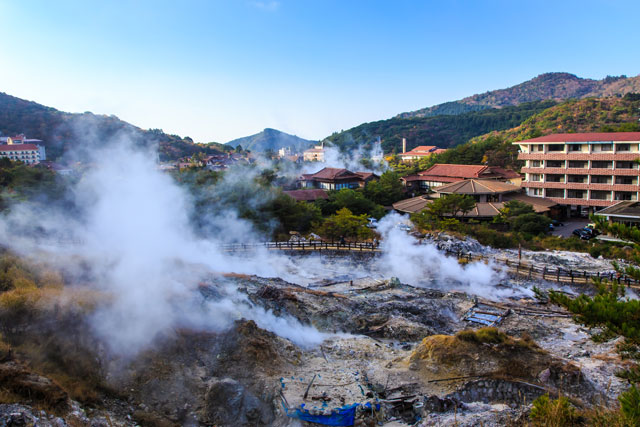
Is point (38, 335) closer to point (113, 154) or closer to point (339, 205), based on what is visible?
point (113, 154)

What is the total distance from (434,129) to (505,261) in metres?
89.4

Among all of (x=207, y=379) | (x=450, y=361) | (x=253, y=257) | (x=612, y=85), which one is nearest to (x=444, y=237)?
(x=253, y=257)

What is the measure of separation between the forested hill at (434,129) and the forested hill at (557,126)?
27.4 m

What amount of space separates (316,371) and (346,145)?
7877 cm

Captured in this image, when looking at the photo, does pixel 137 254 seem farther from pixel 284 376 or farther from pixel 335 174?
pixel 335 174

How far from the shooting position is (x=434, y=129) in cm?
10281

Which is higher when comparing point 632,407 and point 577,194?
point 577,194

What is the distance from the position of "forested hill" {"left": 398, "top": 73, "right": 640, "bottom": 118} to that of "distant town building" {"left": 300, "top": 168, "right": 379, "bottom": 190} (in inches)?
5241

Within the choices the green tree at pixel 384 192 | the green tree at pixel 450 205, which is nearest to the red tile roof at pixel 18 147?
the green tree at pixel 384 192

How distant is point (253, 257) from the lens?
757 inches

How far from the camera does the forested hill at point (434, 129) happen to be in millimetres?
94050

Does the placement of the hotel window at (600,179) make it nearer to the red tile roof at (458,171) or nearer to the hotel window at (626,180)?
the hotel window at (626,180)

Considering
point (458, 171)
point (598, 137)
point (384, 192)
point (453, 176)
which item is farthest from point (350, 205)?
point (598, 137)

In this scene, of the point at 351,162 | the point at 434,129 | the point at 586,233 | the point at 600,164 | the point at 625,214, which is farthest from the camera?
the point at 434,129
